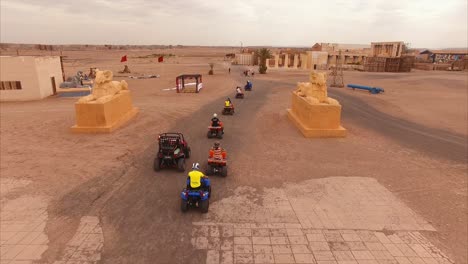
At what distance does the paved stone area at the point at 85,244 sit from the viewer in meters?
6.09

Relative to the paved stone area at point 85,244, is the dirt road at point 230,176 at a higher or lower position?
higher

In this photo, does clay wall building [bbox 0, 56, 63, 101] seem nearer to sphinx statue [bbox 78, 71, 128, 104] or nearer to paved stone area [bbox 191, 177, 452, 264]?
sphinx statue [bbox 78, 71, 128, 104]

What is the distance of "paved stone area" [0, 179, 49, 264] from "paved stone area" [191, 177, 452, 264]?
3.63m

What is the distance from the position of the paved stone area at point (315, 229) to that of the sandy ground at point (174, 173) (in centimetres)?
41

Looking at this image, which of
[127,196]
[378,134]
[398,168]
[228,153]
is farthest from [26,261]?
[378,134]

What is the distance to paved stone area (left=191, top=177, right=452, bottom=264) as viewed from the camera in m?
6.29

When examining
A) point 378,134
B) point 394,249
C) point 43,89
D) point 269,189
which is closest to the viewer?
point 394,249

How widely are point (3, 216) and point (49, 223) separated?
146 centimetres

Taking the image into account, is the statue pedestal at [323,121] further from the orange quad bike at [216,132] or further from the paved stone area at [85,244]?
the paved stone area at [85,244]

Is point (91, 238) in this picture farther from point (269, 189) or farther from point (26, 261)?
point (269, 189)

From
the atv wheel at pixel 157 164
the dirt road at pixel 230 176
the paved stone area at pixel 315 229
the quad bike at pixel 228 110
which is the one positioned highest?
the quad bike at pixel 228 110

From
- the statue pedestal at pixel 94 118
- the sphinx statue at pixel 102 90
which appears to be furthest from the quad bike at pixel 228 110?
the statue pedestal at pixel 94 118

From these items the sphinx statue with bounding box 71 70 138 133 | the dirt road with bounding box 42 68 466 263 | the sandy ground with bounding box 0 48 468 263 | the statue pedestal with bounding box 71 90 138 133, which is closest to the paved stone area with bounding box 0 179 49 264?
the sandy ground with bounding box 0 48 468 263

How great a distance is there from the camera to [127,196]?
8.69 metres
